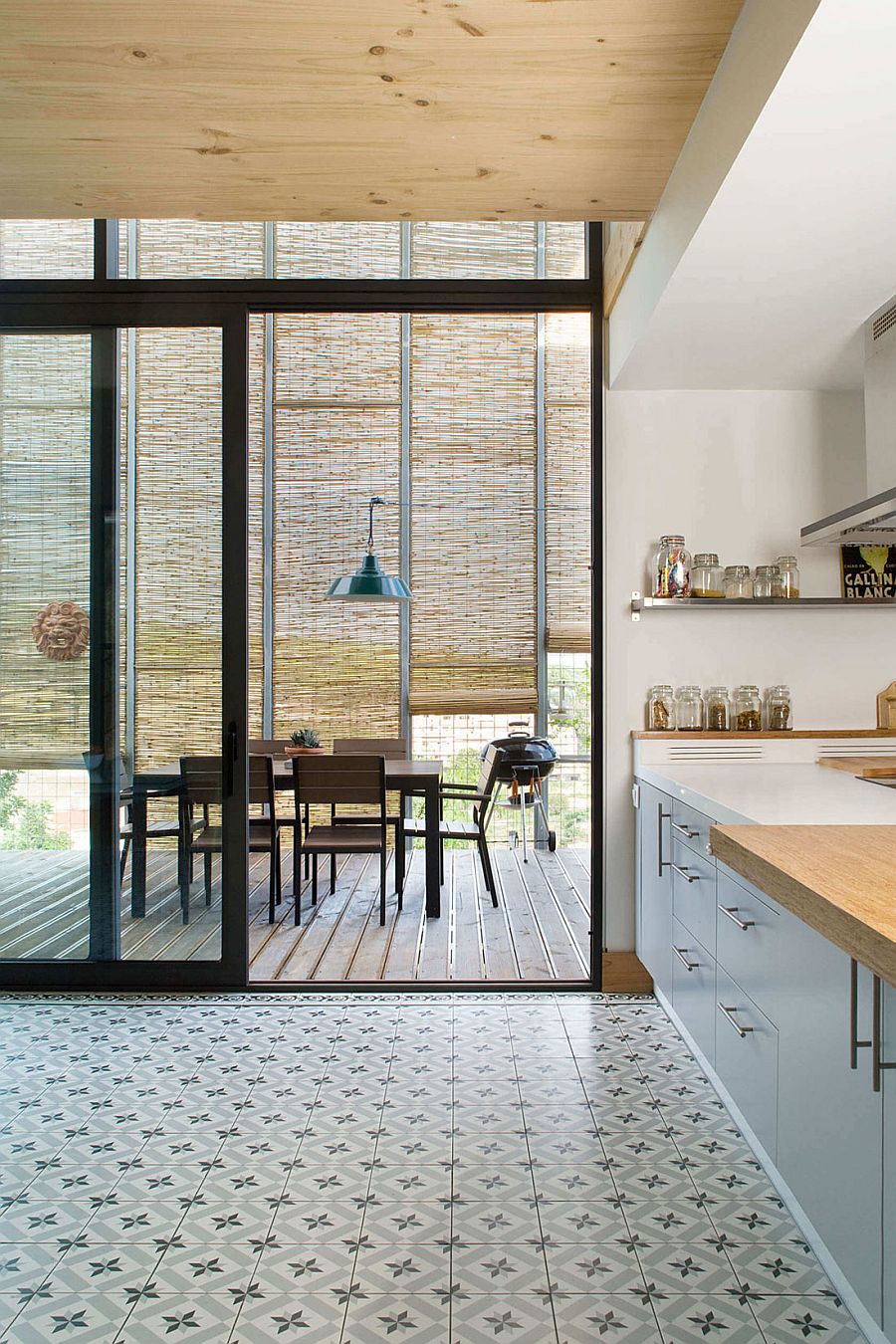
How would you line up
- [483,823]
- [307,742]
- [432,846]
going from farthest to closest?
1. [307,742]
2. [483,823]
3. [432,846]

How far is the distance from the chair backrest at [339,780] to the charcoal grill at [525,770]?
0.93 m

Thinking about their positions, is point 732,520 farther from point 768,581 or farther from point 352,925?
point 352,925

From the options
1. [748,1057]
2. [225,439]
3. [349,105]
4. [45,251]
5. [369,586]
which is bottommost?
[748,1057]

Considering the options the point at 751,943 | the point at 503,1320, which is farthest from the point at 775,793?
the point at 503,1320

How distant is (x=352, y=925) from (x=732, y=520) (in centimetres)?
257

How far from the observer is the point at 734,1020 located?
93.4 inches

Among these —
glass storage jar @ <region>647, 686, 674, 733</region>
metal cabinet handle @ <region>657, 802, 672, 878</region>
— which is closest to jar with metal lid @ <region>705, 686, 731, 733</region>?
glass storage jar @ <region>647, 686, 674, 733</region>

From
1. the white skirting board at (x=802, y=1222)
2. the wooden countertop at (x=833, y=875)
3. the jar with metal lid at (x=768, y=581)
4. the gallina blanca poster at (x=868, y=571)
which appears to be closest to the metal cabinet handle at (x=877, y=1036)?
the wooden countertop at (x=833, y=875)

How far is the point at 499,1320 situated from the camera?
1.78 metres

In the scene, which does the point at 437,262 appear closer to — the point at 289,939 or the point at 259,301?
the point at 259,301

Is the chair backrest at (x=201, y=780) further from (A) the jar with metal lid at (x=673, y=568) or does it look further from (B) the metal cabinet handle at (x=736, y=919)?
(B) the metal cabinet handle at (x=736, y=919)

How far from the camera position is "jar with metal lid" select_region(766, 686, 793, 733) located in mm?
3512

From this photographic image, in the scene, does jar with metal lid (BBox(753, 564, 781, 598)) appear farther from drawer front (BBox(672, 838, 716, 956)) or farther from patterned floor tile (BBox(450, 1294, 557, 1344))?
patterned floor tile (BBox(450, 1294, 557, 1344))

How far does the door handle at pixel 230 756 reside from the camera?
3.49 metres
